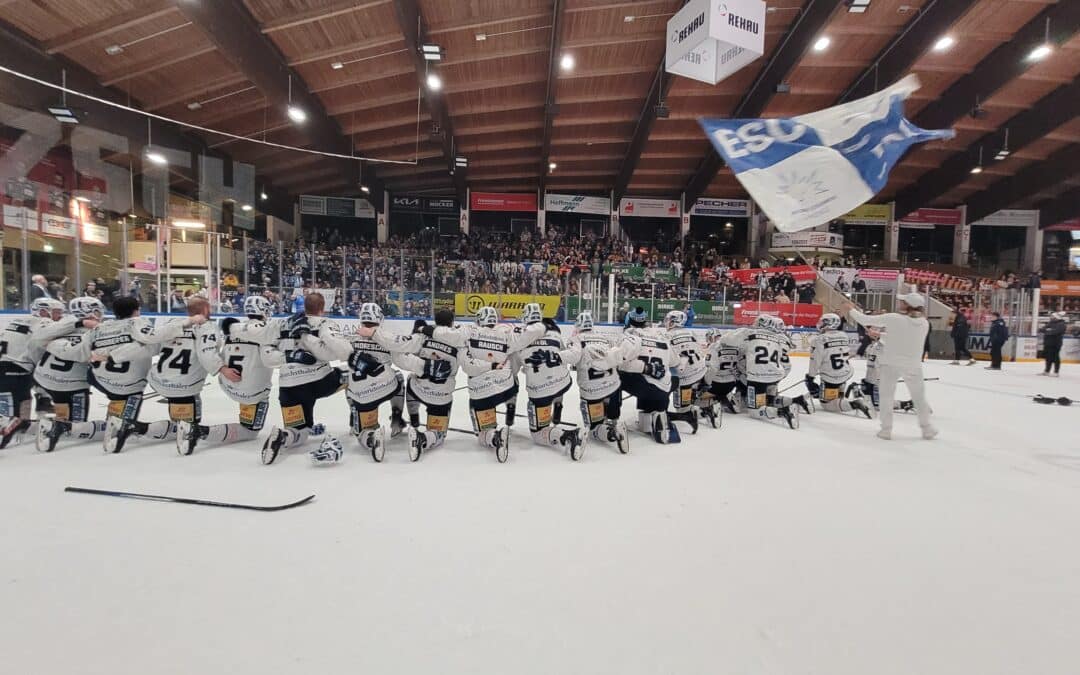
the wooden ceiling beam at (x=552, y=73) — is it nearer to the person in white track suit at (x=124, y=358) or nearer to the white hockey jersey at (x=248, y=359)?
the white hockey jersey at (x=248, y=359)

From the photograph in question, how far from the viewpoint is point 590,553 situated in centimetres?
253

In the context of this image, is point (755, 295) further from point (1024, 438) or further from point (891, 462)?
point (891, 462)

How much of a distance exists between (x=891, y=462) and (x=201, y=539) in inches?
207

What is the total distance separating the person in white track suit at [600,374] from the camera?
4.44m

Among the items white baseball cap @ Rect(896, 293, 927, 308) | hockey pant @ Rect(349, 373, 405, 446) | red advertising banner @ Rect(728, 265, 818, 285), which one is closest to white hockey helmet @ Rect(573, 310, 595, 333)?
hockey pant @ Rect(349, 373, 405, 446)

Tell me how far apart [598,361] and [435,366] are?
57.2 inches

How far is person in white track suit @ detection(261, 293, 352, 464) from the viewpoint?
3.94m

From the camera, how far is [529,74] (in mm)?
14195

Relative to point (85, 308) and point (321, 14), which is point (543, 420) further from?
point (321, 14)

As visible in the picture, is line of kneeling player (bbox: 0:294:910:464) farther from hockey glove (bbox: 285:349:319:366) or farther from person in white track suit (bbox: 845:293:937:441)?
person in white track suit (bbox: 845:293:937:441)

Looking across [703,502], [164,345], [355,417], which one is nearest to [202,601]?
[355,417]

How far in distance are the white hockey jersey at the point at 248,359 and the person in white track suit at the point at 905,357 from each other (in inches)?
237

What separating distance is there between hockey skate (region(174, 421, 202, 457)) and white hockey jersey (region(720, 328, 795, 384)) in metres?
5.75

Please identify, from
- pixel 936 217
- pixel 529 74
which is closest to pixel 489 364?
pixel 529 74
